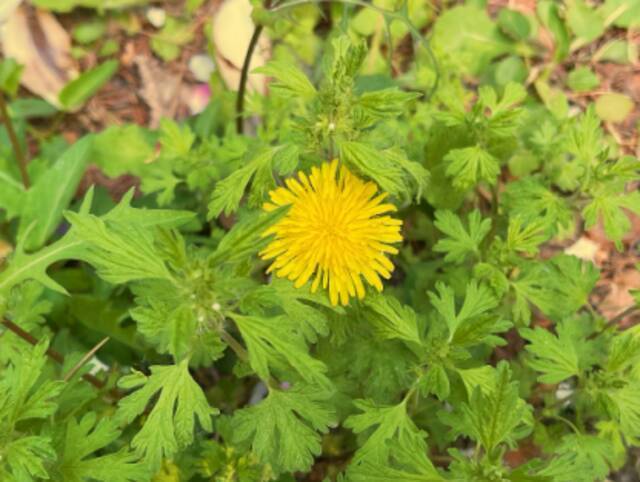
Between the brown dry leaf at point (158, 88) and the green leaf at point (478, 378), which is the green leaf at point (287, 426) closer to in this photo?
the green leaf at point (478, 378)

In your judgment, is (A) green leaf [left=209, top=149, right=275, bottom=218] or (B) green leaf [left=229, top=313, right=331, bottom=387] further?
(A) green leaf [left=209, top=149, right=275, bottom=218]

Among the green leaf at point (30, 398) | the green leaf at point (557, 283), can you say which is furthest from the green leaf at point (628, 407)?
the green leaf at point (30, 398)

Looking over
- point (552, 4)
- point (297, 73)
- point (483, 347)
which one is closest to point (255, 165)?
point (297, 73)

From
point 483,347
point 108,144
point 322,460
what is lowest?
point 322,460

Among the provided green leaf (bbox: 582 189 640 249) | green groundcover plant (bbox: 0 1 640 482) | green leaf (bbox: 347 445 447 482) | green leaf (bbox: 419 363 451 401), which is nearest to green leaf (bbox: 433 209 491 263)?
green groundcover plant (bbox: 0 1 640 482)

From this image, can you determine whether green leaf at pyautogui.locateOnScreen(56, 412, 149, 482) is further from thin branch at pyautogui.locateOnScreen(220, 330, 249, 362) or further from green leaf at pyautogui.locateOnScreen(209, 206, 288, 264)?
green leaf at pyautogui.locateOnScreen(209, 206, 288, 264)

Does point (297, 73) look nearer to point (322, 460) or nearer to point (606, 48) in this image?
point (322, 460)
